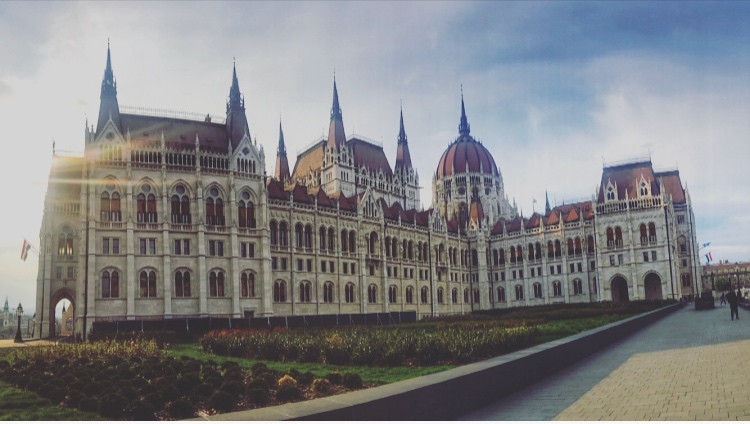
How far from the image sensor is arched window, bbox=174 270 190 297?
55312 millimetres

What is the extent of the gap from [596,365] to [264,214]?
46.0 meters

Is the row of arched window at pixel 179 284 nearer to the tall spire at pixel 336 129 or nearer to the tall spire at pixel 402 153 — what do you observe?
the tall spire at pixel 336 129

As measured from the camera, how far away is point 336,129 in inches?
3666

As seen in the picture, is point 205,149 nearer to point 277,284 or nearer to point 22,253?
point 277,284

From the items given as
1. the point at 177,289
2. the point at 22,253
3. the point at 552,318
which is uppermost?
the point at 22,253

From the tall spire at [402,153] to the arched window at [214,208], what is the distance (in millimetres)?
50750

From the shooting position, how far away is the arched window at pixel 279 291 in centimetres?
6357

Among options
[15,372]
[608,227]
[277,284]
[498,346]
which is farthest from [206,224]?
[608,227]

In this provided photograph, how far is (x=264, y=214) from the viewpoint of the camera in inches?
2425

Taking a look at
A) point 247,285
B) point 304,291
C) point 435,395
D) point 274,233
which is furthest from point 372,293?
point 435,395

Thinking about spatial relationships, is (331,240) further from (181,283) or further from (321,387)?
(321,387)

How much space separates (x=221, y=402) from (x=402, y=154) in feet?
321

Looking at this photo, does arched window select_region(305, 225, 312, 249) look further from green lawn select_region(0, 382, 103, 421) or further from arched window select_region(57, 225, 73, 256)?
green lawn select_region(0, 382, 103, 421)

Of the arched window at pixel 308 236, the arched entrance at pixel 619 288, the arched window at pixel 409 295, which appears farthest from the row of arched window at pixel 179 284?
the arched entrance at pixel 619 288
